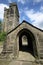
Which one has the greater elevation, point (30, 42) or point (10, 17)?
point (10, 17)

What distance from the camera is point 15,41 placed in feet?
33.4

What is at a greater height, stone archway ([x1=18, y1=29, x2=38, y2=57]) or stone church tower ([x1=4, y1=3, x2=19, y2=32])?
stone church tower ([x1=4, y1=3, x2=19, y2=32])

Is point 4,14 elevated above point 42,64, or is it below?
above

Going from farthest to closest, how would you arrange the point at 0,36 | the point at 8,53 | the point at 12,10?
the point at 12,10 → the point at 0,36 → the point at 8,53

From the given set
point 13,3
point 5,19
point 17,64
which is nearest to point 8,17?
point 5,19

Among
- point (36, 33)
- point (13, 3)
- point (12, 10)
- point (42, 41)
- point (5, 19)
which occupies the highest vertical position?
point (13, 3)

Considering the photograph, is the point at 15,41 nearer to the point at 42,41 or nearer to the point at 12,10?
the point at 42,41

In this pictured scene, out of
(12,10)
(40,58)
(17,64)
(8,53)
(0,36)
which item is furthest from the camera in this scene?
(12,10)

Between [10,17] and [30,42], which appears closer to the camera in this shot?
[30,42]

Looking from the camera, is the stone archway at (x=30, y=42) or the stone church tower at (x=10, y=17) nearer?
the stone archway at (x=30, y=42)

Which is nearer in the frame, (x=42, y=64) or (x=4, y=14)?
(x=42, y=64)

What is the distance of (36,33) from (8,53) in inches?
142

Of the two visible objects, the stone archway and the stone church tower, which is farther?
the stone church tower

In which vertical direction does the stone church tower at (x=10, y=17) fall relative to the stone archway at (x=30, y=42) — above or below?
above
